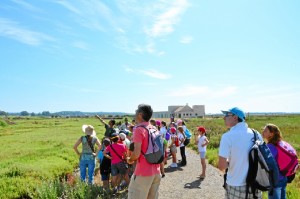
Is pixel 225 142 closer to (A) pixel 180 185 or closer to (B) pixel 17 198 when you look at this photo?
(A) pixel 180 185

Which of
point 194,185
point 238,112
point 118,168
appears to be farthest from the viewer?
point 194,185

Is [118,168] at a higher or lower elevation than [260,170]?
lower

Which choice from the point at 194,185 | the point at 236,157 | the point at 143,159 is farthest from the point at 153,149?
the point at 194,185

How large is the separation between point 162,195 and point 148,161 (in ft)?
13.7

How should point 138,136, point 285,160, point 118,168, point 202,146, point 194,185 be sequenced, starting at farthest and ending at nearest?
point 202,146
point 194,185
point 118,168
point 285,160
point 138,136

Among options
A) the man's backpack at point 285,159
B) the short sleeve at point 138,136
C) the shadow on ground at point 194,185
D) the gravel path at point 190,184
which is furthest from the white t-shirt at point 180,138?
the short sleeve at point 138,136

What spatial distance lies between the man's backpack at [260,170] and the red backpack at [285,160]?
143 centimetres

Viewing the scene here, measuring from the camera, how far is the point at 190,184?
9.88 m

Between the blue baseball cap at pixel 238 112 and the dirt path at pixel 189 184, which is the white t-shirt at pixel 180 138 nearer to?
the dirt path at pixel 189 184

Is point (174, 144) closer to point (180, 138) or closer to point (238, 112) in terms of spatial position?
point (180, 138)

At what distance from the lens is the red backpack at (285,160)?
17.8 ft

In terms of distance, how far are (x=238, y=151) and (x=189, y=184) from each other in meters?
6.15

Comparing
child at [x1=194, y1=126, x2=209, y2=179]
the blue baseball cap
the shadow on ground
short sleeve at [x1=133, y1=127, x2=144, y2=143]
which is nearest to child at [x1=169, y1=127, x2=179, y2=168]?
child at [x1=194, y1=126, x2=209, y2=179]

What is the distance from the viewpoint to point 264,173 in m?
4.14
